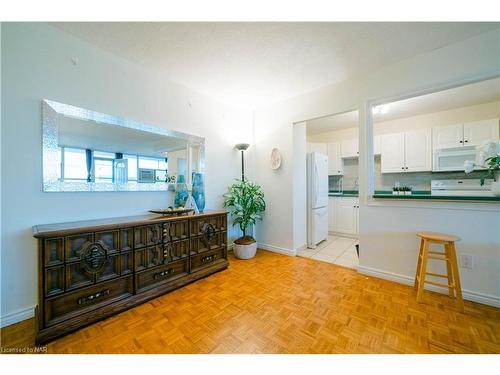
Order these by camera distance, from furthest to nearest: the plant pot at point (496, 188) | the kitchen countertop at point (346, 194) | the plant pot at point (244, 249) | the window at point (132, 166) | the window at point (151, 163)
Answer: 1. the kitchen countertop at point (346, 194)
2. the plant pot at point (244, 249)
3. the window at point (151, 163)
4. the window at point (132, 166)
5. the plant pot at point (496, 188)

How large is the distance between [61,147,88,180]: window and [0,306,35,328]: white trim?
113 centimetres

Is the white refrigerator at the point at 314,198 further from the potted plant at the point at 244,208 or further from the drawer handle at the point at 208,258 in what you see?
the drawer handle at the point at 208,258

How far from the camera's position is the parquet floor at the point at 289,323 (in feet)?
4.25

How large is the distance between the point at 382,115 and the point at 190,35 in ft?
12.4

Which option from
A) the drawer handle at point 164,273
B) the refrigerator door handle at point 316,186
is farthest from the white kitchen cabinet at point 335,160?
the drawer handle at point 164,273

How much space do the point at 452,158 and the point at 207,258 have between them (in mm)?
4386

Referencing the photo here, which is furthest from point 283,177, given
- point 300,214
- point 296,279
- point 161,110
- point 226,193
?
point 161,110

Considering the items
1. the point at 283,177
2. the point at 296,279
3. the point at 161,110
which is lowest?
the point at 296,279

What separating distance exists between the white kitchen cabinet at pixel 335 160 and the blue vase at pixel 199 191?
3.40 meters

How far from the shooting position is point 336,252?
325 centimetres

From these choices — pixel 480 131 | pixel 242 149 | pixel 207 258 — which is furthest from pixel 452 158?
pixel 207 258

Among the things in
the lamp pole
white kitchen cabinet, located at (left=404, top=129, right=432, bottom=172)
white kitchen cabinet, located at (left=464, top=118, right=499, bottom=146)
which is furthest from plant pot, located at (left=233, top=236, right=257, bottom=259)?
white kitchen cabinet, located at (left=464, top=118, right=499, bottom=146)

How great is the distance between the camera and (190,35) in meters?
1.78

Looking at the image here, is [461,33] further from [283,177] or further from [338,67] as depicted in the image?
[283,177]
